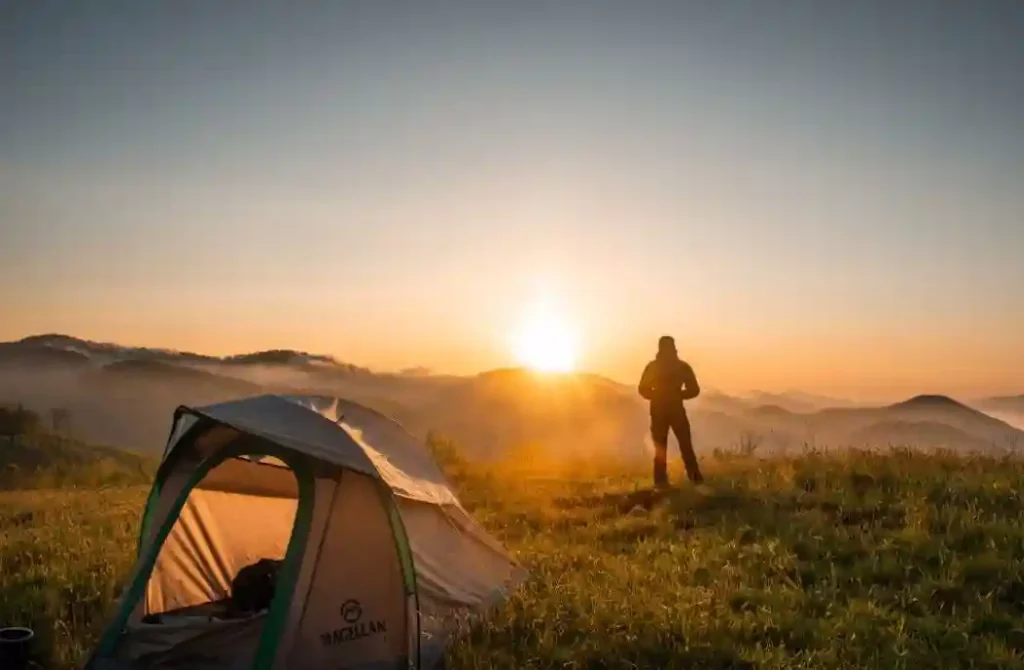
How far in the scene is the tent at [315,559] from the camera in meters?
7.66

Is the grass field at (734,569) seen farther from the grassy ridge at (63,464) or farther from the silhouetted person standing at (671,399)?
the grassy ridge at (63,464)

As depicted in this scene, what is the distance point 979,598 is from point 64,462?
27.6m

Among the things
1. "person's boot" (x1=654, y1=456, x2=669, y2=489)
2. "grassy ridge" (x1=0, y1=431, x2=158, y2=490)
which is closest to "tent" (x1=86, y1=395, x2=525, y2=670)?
"person's boot" (x1=654, y1=456, x2=669, y2=489)

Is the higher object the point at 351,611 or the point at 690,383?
the point at 690,383

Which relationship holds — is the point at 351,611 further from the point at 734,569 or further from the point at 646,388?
the point at 646,388

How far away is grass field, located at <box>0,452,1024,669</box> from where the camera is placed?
7828mm

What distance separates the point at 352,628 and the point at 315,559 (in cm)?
73

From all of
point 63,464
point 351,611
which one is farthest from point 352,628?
point 63,464

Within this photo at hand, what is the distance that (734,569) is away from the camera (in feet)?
33.2

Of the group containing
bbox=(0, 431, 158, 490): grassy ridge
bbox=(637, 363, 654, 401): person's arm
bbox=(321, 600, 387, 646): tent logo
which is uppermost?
bbox=(637, 363, 654, 401): person's arm

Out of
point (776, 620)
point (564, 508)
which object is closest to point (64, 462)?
point (564, 508)

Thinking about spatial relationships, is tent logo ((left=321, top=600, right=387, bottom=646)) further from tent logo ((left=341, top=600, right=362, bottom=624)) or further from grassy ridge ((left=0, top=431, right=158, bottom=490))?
grassy ridge ((left=0, top=431, right=158, bottom=490))

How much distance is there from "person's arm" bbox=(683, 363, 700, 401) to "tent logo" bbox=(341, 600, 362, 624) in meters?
9.05

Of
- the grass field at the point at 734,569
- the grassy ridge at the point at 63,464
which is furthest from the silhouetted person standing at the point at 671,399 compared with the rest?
the grassy ridge at the point at 63,464
